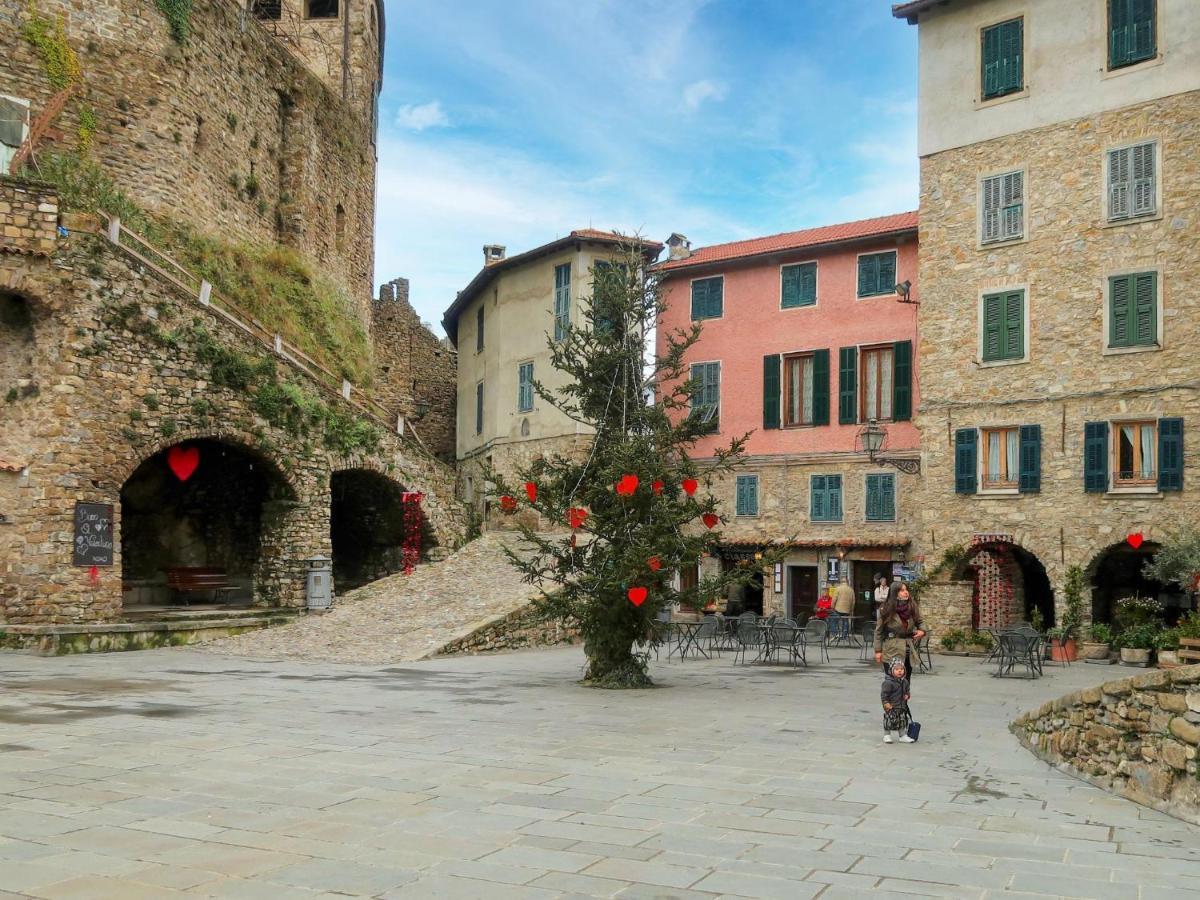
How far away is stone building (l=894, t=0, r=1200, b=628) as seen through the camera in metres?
20.3

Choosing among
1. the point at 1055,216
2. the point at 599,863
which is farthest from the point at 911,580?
the point at 599,863

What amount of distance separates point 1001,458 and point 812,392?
16.9 feet

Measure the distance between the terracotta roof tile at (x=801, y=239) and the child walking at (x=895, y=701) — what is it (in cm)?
1663

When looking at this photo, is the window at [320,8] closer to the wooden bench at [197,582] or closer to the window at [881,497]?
the wooden bench at [197,582]

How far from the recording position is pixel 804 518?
26047mm

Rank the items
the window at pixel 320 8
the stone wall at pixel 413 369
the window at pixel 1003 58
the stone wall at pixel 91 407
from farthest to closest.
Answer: the stone wall at pixel 413 369 → the window at pixel 320 8 → the window at pixel 1003 58 → the stone wall at pixel 91 407

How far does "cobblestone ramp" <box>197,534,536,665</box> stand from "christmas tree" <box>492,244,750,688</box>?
4.70 metres

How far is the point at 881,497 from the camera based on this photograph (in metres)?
25.0

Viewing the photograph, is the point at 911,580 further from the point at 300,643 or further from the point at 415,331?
the point at 415,331

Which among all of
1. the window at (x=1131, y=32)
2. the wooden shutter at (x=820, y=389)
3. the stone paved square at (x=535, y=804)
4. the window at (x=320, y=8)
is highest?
the window at (x=320, y=8)

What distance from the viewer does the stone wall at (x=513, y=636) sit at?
18.8 m

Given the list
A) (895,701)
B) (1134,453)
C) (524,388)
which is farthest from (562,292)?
(895,701)

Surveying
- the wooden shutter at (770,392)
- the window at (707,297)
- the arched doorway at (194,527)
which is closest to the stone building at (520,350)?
the window at (707,297)

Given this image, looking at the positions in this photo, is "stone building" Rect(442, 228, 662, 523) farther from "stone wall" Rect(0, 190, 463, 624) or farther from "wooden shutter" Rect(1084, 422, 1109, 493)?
"wooden shutter" Rect(1084, 422, 1109, 493)
